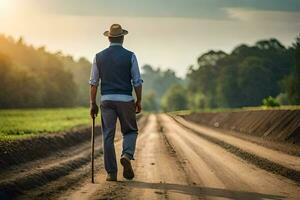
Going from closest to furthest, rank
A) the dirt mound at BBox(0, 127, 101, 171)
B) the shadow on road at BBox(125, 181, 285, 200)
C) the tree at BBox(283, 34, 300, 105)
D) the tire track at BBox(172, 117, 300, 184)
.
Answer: the shadow on road at BBox(125, 181, 285, 200)
the tire track at BBox(172, 117, 300, 184)
the dirt mound at BBox(0, 127, 101, 171)
the tree at BBox(283, 34, 300, 105)

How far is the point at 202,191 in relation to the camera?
796 cm

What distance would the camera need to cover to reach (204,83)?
396 ft

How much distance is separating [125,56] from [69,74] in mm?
105966

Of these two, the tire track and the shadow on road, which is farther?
the tire track

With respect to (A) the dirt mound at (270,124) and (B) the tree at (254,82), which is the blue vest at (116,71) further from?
(B) the tree at (254,82)

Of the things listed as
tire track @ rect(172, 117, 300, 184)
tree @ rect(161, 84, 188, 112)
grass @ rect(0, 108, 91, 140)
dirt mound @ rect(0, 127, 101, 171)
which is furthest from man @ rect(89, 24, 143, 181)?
tree @ rect(161, 84, 188, 112)

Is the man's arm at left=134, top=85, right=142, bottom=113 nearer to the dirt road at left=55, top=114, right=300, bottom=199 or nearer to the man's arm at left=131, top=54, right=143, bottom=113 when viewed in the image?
the man's arm at left=131, top=54, right=143, bottom=113

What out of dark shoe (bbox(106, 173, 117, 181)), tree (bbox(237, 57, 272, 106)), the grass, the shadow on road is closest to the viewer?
the shadow on road

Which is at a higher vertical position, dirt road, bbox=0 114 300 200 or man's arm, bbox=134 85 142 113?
man's arm, bbox=134 85 142 113

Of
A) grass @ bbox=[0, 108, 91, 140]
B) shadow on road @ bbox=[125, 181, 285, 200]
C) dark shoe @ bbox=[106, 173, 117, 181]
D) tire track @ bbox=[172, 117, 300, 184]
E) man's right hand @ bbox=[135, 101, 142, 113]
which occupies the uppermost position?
man's right hand @ bbox=[135, 101, 142, 113]

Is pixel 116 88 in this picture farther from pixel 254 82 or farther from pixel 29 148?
pixel 254 82

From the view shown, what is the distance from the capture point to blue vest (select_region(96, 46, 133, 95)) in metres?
9.57

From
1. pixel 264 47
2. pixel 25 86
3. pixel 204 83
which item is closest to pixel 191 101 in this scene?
pixel 204 83

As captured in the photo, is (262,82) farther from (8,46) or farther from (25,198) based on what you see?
(25,198)
